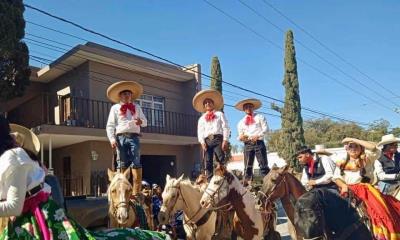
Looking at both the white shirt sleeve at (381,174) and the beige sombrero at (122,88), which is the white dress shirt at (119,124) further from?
the white shirt sleeve at (381,174)

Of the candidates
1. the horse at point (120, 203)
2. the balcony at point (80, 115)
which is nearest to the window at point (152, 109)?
the balcony at point (80, 115)

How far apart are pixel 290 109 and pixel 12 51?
24685mm

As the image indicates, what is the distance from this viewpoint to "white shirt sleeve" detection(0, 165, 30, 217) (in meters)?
3.17

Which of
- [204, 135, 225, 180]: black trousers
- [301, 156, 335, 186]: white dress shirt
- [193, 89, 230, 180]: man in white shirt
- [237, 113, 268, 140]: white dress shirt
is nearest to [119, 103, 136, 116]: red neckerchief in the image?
[193, 89, 230, 180]: man in white shirt

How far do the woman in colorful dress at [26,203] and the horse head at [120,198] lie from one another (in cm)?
301

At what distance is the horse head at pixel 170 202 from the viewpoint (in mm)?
7680

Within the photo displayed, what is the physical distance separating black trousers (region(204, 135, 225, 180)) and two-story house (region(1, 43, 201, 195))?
23.6ft

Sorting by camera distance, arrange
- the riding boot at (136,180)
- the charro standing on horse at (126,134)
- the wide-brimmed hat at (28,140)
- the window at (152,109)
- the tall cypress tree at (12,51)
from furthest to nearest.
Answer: the window at (152,109) → the tall cypress tree at (12,51) → the charro standing on horse at (126,134) → the riding boot at (136,180) → the wide-brimmed hat at (28,140)

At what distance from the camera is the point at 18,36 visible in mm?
14289

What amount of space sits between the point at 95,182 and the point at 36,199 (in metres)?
14.2

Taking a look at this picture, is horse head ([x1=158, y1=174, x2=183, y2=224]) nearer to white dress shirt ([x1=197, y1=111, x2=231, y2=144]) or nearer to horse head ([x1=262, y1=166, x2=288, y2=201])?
horse head ([x1=262, y1=166, x2=288, y2=201])

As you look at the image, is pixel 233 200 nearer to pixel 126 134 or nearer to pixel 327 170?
pixel 327 170

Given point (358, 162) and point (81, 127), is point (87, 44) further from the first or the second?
point (358, 162)

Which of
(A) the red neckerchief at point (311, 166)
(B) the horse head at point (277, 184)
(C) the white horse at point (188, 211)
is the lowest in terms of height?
(C) the white horse at point (188, 211)
